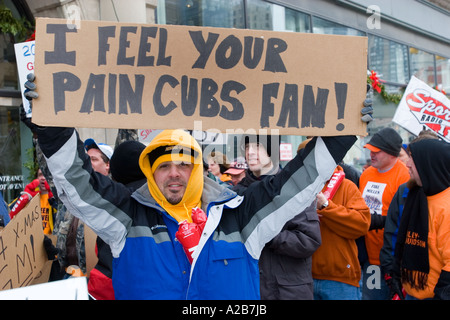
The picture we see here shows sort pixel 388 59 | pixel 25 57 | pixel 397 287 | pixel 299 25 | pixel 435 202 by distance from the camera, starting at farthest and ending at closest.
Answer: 1. pixel 388 59
2. pixel 299 25
3. pixel 25 57
4. pixel 397 287
5. pixel 435 202

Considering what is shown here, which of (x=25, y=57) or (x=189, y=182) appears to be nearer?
(x=189, y=182)

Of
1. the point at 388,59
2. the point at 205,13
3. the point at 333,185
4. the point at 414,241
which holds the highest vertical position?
the point at 388,59

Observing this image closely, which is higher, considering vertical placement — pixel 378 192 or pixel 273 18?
pixel 273 18

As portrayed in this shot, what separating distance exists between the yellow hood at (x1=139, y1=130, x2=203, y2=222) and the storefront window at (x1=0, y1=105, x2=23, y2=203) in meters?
4.76

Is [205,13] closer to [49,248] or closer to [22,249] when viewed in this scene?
[49,248]

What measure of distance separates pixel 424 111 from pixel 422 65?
10.9m

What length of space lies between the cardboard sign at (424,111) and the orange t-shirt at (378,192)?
0.73m

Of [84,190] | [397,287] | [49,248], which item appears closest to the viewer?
[84,190]

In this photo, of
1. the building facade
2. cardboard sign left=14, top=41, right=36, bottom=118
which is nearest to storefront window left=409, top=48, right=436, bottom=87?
the building facade

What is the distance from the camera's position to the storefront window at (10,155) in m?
6.44

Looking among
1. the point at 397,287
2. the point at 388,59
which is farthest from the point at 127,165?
the point at 388,59

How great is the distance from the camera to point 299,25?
34.0 ft

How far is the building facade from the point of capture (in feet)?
21.3
